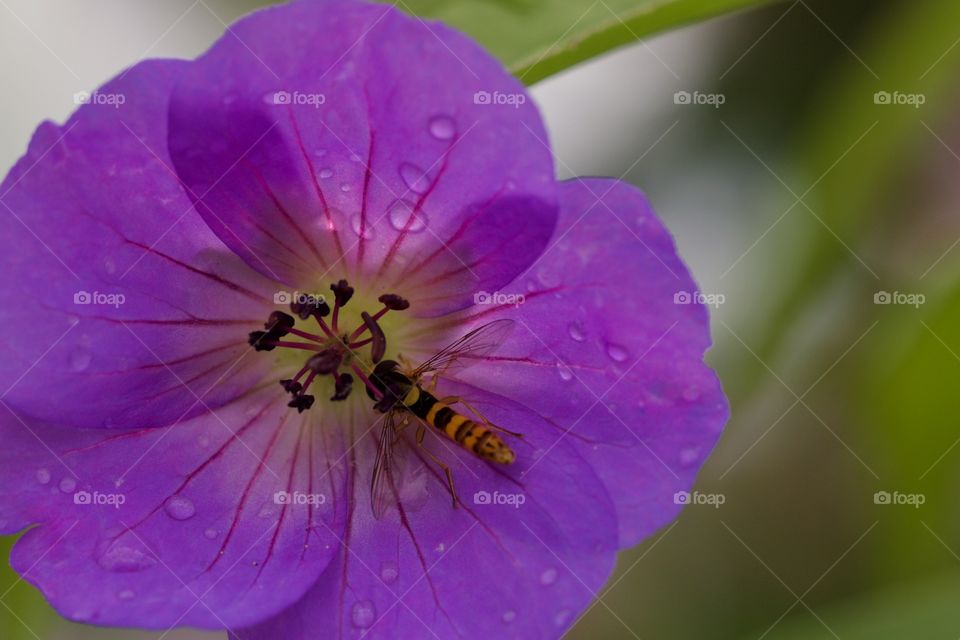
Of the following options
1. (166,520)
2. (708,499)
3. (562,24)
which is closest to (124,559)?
(166,520)

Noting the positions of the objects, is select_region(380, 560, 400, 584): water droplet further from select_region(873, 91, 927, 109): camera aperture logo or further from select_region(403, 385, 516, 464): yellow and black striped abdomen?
select_region(873, 91, 927, 109): camera aperture logo

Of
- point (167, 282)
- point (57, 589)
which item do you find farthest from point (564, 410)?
point (57, 589)

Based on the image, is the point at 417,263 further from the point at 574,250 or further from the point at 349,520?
the point at 349,520

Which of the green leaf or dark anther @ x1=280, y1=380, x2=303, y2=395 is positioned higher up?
the green leaf

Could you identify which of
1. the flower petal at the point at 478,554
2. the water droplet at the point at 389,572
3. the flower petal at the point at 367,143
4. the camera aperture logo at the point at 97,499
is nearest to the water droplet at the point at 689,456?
the flower petal at the point at 478,554

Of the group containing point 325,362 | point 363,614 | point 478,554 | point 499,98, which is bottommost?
point 363,614

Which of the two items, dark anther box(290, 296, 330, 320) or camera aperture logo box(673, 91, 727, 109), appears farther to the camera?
camera aperture logo box(673, 91, 727, 109)

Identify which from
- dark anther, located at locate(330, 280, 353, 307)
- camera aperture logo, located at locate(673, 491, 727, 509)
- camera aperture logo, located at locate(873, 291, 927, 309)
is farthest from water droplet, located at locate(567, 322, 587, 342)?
camera aperture logo, located at locate(873, 291, 927, 309)

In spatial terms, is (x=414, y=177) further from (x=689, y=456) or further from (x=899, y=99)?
(x=899, y=99)
